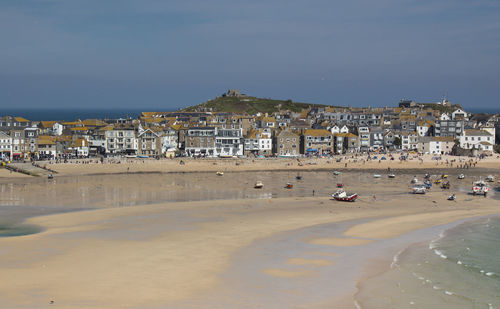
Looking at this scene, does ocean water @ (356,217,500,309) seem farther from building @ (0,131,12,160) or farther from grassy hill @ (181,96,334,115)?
grassy hill @ (181,96,334,115)

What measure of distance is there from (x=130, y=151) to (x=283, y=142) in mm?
21950

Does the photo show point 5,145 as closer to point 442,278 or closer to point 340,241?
point 340,241

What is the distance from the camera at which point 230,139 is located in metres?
83.8

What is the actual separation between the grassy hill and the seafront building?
4732 cm

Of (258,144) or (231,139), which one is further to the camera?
(258,144)

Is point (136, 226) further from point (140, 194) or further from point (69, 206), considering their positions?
point (140, 194)

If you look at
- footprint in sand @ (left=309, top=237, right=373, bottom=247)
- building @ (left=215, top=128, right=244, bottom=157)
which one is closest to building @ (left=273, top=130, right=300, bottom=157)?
building @ (left=215, top=128, right=244, bottom=157)

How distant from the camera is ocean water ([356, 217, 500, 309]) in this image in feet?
64.2

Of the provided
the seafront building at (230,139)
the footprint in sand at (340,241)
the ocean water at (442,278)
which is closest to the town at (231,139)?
the seafront building at (230,139)

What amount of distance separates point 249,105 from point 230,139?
7106 centimetres

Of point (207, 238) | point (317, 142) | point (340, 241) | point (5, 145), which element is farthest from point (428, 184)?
point (5, 145)

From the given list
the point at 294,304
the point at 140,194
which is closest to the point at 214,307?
the point at 294,304

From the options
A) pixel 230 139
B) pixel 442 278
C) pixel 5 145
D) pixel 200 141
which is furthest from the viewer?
pixel 230 139

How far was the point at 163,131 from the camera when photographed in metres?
85.1
